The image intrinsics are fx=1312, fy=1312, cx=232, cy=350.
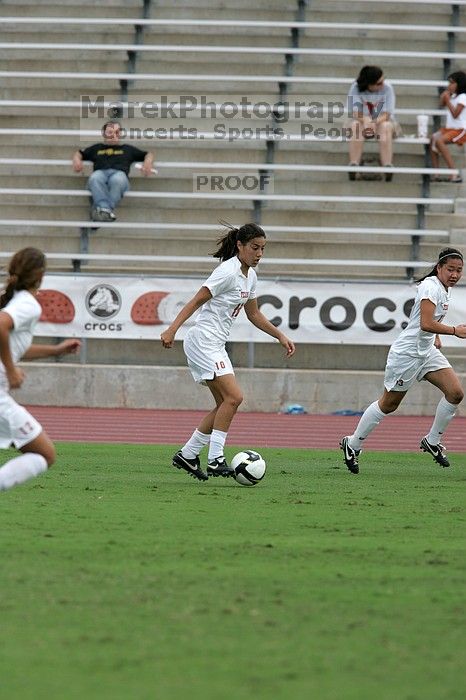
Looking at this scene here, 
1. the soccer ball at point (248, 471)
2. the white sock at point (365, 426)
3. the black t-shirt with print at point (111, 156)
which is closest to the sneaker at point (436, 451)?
the white sock at point (365, 426)

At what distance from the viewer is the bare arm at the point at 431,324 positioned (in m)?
11.0

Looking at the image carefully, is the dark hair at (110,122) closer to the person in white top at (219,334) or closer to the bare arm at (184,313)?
the person in white top at (219,334)

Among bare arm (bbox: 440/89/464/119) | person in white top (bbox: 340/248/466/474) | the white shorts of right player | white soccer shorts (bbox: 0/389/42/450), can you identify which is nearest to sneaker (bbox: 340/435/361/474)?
person in white top (bbox: 340/248/466/474)

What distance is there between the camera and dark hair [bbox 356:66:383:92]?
20.8 metres

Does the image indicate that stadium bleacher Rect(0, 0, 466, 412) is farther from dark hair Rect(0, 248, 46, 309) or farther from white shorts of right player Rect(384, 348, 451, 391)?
dark hair Rect(0, 248, 46, 309)

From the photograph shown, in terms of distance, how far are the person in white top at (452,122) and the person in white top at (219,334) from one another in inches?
435

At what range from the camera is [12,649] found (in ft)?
16.1

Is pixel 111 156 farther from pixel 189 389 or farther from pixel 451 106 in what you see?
pixel 451 106

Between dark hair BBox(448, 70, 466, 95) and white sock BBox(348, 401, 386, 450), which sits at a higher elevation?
dark hair BBox(448, 70, 466, 95)

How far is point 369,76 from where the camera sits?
20844mm

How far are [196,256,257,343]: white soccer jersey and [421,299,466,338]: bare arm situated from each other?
5.17 feet

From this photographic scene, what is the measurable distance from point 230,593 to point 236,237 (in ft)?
16.9

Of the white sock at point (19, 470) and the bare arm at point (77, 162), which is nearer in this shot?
the white sock at point (19, 470)

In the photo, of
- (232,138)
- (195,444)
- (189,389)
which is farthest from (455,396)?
(232,138)
